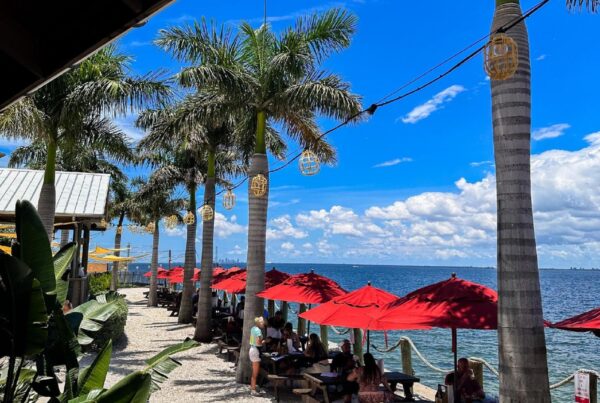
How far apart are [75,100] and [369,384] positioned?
1028 centimetres

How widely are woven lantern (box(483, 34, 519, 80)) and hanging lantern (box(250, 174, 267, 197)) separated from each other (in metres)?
7.81

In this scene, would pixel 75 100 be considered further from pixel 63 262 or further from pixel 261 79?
pixel 63 262

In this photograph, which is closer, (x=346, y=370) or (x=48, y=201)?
(x=346, y=370)

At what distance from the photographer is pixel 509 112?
20.1ft

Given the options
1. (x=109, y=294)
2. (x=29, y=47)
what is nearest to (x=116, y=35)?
(x=29, y=47)

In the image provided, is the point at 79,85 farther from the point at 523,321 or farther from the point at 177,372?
the point at 523,321

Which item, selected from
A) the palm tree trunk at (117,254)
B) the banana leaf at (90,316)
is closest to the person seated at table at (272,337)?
the banana leaf at (90,316)

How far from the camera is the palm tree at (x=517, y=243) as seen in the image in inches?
217

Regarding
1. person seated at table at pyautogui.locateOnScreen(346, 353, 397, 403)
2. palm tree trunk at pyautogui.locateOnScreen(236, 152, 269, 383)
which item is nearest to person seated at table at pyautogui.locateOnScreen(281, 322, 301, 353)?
palm tree trunk at pyautogui.locateOnScreen(236, 152, 269, 383)

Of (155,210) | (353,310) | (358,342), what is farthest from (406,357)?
(155,210)

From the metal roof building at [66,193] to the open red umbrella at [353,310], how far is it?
9.86 meters

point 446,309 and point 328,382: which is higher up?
point 446,309

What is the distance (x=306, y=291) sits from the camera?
40.1 ft

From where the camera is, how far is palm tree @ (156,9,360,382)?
12.9m
